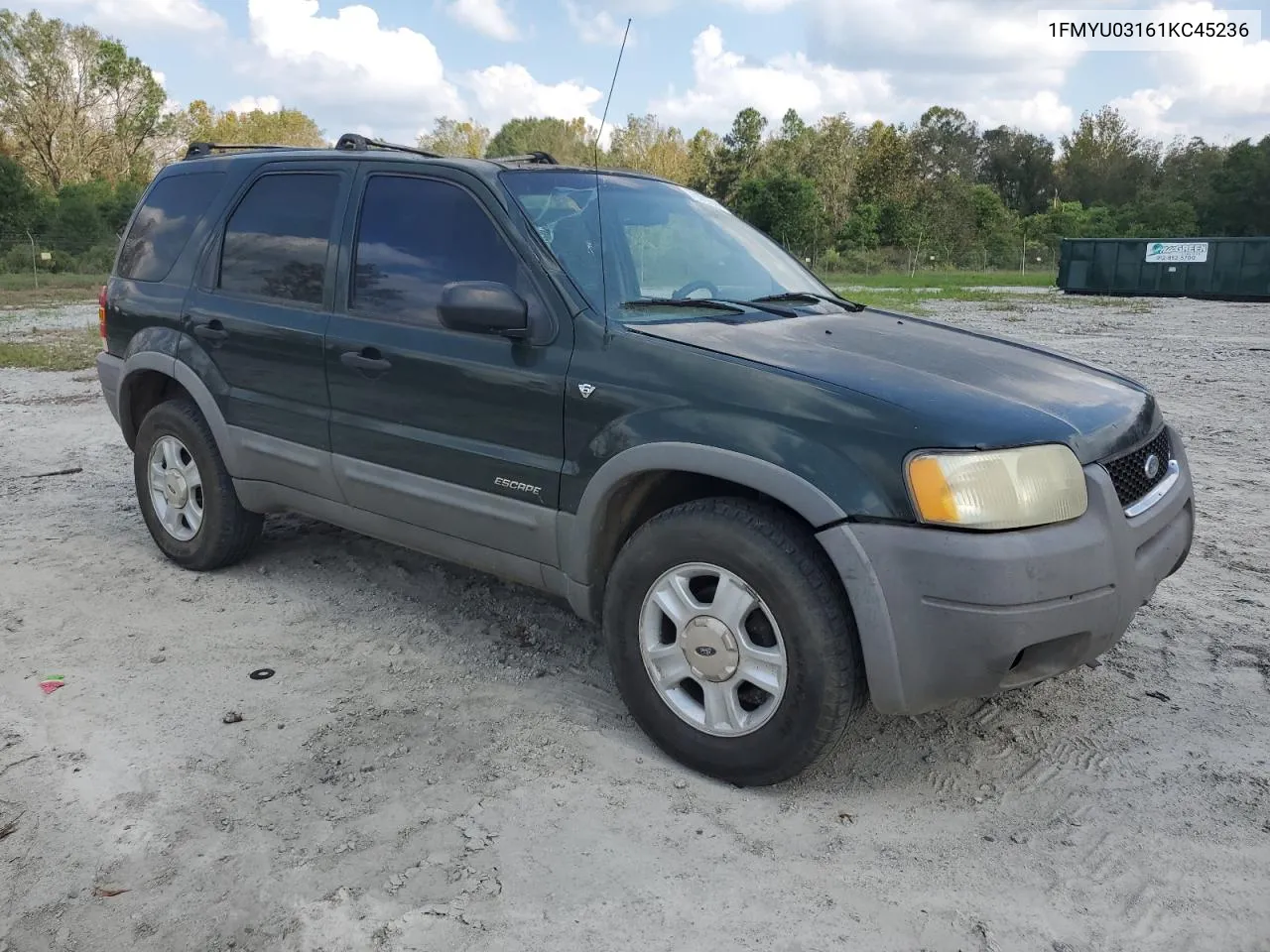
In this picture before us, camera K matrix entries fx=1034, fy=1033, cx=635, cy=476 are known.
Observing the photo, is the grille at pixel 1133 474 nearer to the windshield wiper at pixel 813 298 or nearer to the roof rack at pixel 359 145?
the windshield wiper at pixel 813 298

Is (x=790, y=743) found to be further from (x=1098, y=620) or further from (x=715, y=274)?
(x=715, y=274)

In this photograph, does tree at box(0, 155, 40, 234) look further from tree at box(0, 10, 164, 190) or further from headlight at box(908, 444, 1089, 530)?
headlight at box(908, 444, 1089, 530)

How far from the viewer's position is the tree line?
126 ft

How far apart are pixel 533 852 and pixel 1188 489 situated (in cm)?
245

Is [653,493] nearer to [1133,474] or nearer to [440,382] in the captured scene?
[440,382]

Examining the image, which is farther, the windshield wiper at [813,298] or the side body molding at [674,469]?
the windshield wiper at [813,298]

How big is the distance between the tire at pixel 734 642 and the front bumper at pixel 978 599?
0.11 metres

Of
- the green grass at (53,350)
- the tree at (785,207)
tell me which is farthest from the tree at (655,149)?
the green grass at (53,350)

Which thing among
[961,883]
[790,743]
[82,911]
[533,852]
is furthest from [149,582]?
[961,883]

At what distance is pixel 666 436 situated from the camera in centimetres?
304

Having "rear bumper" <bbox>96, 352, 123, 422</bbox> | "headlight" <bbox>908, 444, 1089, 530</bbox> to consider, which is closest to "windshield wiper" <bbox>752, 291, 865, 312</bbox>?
"headlight" <bbox>908, 444, 1089, 530</bbox>

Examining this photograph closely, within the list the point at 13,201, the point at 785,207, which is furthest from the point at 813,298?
the point at 785,207

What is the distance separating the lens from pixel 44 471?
682cm

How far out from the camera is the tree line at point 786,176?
126ft
